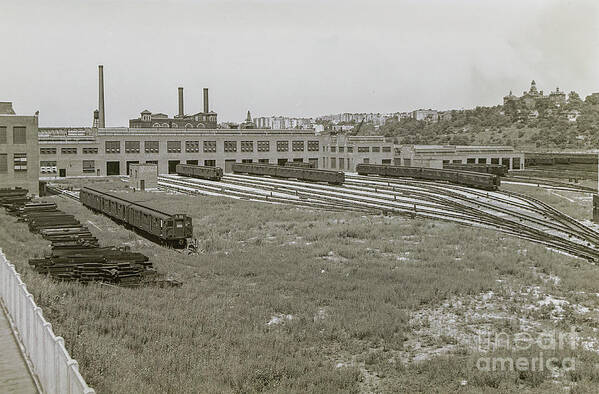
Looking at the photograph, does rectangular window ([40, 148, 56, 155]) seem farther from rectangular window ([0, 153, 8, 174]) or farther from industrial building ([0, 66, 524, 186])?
rectangular window ([0, 153, 8, 174])

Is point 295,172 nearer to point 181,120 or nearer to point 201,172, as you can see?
point 201,172

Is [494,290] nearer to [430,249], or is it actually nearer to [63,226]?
[430,249]

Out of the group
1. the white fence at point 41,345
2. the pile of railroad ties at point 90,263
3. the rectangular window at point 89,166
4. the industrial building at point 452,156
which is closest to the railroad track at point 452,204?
the industrial building at point 452,156

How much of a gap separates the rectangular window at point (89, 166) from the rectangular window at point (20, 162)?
78.7 ft

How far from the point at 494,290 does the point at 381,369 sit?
8.57 meters

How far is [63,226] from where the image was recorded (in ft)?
94.2

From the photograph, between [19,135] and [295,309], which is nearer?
[295,309]

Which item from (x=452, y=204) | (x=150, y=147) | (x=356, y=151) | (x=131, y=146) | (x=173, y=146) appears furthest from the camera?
(x=356, y=151)

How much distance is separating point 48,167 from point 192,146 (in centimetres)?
2000

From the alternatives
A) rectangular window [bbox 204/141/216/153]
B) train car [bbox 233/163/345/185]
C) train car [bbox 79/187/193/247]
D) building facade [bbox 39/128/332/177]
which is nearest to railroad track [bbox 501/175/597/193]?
train car [bbox 233/163/345/185]

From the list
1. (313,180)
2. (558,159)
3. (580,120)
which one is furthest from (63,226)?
(580,120)

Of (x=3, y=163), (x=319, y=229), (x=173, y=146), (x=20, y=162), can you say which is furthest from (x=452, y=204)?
(x=173, y=146)

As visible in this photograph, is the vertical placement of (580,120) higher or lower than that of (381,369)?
higher

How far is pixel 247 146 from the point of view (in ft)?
289
